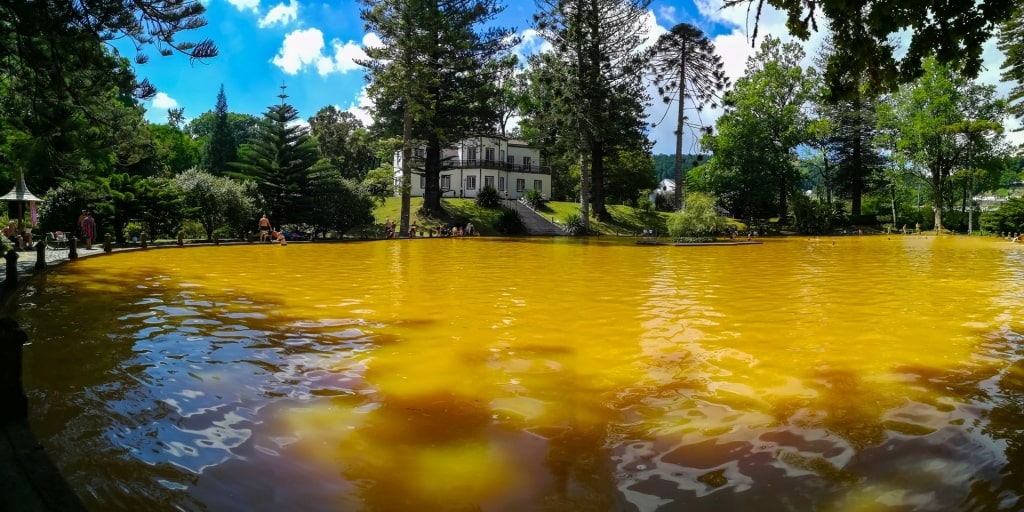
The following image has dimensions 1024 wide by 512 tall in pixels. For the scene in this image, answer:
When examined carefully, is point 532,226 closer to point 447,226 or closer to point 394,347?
point 447,226

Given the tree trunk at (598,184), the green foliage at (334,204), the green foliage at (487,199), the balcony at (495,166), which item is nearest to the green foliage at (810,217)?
the tree trunk at (598,184)

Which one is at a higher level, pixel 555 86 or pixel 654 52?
pixel 654 52

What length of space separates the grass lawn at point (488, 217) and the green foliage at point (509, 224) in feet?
1.68

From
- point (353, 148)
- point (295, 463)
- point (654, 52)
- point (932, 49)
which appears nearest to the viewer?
point (295, 463)

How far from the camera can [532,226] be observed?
43.3 m

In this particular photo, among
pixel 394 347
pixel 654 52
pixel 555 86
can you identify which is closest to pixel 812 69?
pixel 654 52

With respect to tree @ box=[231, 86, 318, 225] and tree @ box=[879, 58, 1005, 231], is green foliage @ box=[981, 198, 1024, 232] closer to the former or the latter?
tree @ box=[879, 58, 1005, 231]

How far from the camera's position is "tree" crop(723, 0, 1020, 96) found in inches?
232

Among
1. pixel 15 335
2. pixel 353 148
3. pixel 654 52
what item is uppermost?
pixel 654 52

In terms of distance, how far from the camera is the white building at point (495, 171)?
192ft

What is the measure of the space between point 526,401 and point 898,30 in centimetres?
605

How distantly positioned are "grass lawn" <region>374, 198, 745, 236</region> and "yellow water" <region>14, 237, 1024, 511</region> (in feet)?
97.5

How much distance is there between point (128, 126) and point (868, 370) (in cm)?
1710

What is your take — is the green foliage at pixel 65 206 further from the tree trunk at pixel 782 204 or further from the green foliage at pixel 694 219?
the tree trunk at pixel 782 204
